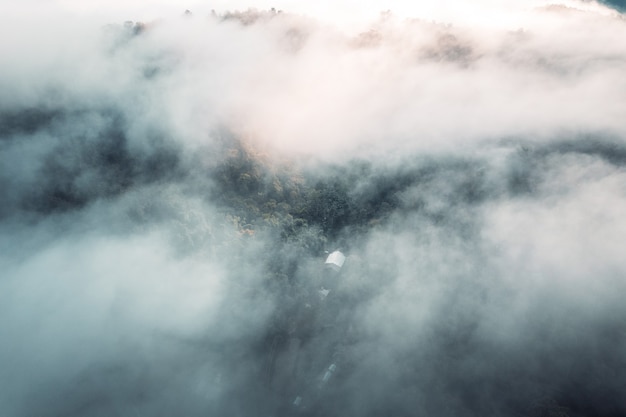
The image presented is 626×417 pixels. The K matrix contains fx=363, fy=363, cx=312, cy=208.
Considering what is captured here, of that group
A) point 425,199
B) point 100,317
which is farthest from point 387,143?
point 100,317

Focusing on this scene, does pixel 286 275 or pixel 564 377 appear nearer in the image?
pixel 564 377

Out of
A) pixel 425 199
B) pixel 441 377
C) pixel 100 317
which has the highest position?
pixel 425 199

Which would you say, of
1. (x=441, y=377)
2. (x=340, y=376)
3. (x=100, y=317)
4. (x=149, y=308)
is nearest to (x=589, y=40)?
(x=441, y=377)

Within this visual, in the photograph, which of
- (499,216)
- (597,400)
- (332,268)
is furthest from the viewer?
(499,216)

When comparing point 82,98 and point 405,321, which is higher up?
point 82,98

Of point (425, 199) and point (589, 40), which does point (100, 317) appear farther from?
point (589, 40)

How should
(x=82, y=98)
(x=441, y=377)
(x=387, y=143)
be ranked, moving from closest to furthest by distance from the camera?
(x=441, y=377), (x=82, y=98), (x=387, y=143)
